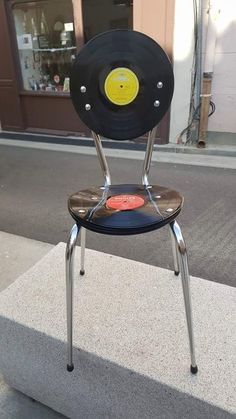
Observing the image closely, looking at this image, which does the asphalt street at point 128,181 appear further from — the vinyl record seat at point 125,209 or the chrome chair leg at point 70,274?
the chrome chair leg at point 70,274

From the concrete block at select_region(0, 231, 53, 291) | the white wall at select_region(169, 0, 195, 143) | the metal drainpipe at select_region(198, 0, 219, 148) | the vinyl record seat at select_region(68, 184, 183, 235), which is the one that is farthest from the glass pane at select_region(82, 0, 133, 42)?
the vinyl record seat at select_region(68, 184, 183, 235)

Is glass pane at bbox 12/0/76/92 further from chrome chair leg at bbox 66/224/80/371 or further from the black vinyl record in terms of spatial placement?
chrome chair leg at bbox 66/224/80/371

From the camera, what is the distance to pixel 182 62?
407 centimetres

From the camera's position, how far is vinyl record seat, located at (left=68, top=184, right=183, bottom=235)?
104cm

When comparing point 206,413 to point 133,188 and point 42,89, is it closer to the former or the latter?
point 133,188

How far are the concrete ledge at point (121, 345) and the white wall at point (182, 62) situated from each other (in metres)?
3.11

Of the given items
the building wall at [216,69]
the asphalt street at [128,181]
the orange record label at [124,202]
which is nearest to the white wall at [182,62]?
the building wall at [216,69]

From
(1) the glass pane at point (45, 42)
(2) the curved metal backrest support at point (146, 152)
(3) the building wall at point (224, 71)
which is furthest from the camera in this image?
(1) the glass pane at point (45, 42)

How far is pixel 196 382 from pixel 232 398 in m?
0.11

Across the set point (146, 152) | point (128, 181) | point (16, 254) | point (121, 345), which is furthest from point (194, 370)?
point (128, 181)

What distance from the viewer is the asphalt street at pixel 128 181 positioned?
229cm

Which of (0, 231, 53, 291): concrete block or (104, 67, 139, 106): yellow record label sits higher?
(104, 67, 139, 106): yellow record label

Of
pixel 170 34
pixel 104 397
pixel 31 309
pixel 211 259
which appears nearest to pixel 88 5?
pixel 170 34

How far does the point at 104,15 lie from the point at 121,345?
4.69m
